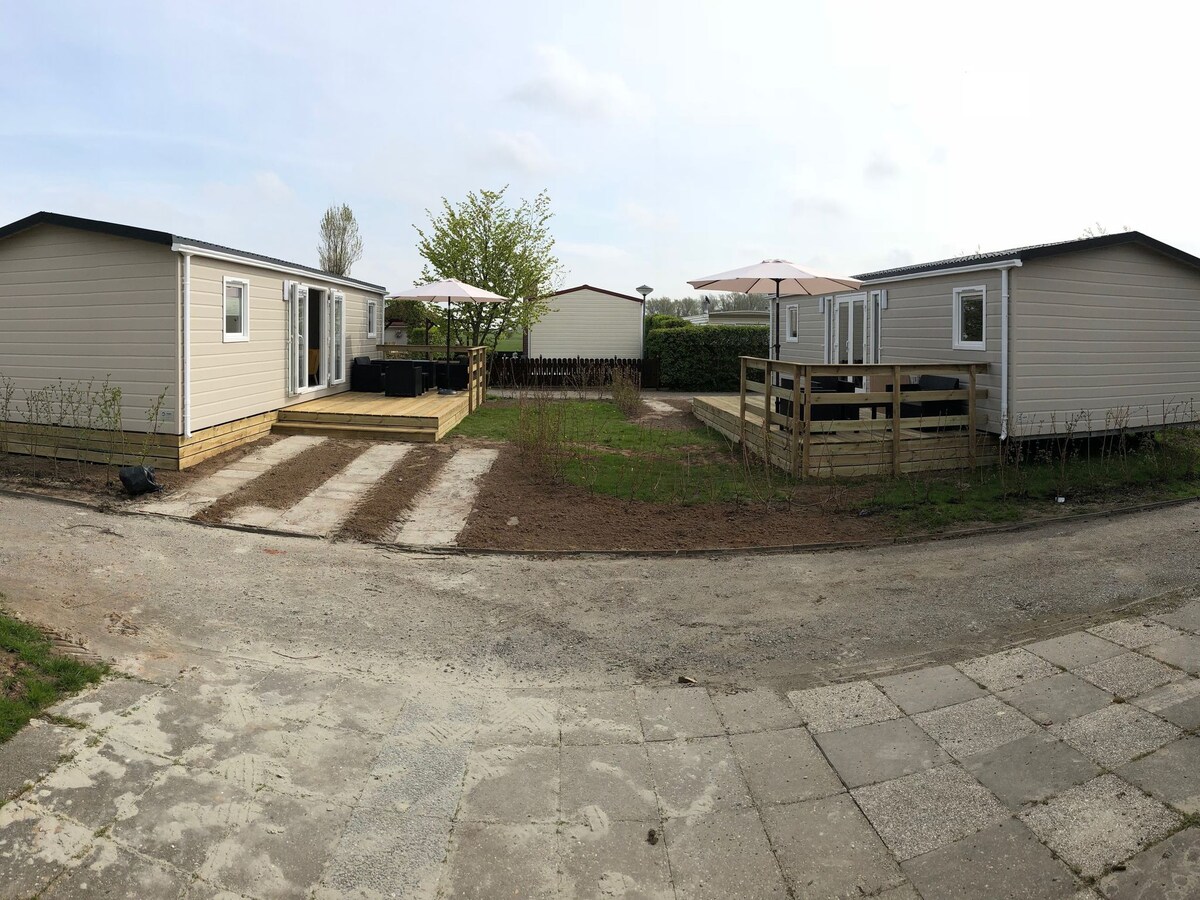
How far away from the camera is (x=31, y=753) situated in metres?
3.60

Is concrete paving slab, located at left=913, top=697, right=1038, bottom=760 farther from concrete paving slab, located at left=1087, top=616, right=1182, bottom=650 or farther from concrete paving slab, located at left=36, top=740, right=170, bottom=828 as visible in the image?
concrete paving slab, located at left=36, top=740, right=170, bottom=828

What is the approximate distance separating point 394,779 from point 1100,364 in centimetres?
1133

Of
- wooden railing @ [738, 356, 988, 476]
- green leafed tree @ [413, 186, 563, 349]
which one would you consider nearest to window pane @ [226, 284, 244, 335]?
wooden railing @ [738, 356, 988, 476]

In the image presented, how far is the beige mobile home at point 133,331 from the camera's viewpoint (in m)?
9.86

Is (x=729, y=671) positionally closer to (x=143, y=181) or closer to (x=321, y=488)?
(x=321, y=488)

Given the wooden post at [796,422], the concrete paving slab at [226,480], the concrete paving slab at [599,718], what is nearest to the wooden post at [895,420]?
the wooden post at [796,422]

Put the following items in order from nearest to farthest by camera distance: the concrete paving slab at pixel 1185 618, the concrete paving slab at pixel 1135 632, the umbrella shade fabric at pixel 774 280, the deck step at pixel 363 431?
the concrete paving slab at pixel 1135 632, the concrete paving slab at pixel 1185 618, the umbrella shade fabric at pixel 774 280, the deck step at pixel 363 431

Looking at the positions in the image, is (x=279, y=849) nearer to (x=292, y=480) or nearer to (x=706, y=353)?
(x=292, y=480)

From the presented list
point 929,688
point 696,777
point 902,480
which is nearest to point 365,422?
point 902,480

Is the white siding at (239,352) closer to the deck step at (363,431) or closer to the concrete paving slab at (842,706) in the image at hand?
the deck step at (363,431)

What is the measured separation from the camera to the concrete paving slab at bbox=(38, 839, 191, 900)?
2.89 meters

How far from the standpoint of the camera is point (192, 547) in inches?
284

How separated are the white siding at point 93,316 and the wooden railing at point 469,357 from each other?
710 cm

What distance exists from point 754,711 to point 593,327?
2496 cm
